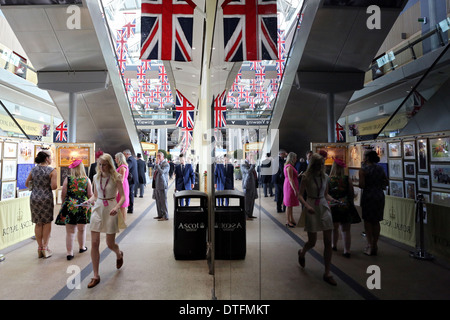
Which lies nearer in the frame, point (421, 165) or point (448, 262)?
point (448, 262)

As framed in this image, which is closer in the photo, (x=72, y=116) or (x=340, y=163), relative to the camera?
(x=340, y=163)

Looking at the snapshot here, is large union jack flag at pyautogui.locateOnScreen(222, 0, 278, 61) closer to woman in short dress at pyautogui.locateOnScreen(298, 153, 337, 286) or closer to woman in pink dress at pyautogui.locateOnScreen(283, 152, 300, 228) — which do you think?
woman in pink dress at pyautogui.locateOnScreen(283, 152, 300, 228)

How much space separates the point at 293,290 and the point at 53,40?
780cm

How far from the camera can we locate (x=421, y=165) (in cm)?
67

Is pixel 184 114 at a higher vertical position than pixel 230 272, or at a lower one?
higher

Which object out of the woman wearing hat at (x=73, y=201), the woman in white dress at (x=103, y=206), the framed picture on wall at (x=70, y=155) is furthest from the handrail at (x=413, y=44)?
the framed picture on wall at (x=70, y=155)

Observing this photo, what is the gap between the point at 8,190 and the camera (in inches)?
174

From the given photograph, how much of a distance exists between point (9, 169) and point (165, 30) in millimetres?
3736

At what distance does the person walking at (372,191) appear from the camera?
0.73m

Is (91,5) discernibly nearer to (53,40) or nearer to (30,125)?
(53,40)

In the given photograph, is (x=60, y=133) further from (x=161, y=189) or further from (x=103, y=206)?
(x=103, y=206)

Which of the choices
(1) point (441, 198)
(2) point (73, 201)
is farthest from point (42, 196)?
(1) point (441, 198)
